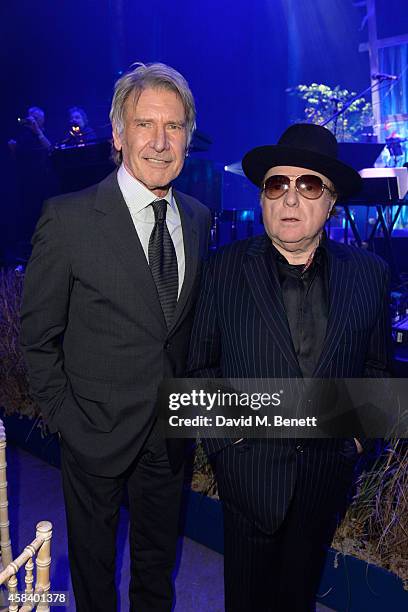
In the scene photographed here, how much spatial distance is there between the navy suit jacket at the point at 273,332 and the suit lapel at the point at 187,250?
2.8 inches

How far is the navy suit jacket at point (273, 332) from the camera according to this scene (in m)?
1.67

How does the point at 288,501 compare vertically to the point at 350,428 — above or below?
below

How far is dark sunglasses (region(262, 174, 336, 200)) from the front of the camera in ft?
5.55

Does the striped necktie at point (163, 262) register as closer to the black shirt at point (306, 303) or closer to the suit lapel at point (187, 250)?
the suit lapel at point (187, 250)

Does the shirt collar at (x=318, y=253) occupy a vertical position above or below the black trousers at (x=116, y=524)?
above

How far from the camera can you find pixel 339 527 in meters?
2.64

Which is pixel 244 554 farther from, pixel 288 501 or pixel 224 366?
pixel 224 366

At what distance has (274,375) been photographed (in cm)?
168

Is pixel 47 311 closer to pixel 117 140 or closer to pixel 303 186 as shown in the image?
pixel 117 140

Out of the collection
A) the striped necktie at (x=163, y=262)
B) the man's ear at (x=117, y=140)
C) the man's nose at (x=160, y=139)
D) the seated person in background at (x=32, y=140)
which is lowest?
the striped necktie at (x=163, y=262)

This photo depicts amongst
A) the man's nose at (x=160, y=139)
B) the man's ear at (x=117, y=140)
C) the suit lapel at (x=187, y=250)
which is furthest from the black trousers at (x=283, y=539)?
the man's ear at (x=117, y=140)

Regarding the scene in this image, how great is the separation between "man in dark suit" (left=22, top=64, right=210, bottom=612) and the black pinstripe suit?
16cm

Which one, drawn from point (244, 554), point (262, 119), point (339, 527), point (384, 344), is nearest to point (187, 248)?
point (384, 344)

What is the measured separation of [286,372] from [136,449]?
1.99ft
